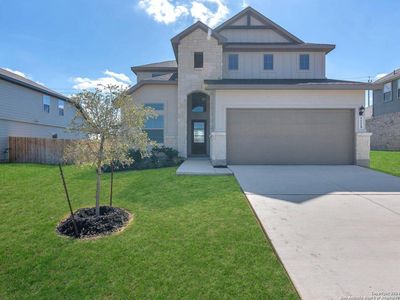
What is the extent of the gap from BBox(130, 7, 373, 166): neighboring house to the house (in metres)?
13.1

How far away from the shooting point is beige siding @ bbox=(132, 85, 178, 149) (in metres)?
13.5

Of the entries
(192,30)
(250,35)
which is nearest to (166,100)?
(192,30)

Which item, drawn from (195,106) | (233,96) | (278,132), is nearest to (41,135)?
(195,106)

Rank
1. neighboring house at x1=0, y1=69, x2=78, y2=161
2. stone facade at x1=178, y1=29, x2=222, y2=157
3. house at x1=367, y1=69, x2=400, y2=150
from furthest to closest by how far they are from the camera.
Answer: house at x1=367, y1=69, x2=400, y2=150
neighboring house at x1=0, y1=69, x2=78, y2=161
stone facade at x1=178, y1=29, x2=222, y2=157

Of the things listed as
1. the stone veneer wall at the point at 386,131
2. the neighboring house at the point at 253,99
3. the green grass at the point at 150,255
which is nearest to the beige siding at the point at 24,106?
the neighboring house at the point at 253,99

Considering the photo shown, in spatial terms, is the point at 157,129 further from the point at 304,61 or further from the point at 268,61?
the point at 304,61

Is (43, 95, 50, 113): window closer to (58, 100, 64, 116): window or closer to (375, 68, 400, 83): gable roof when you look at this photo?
(58, 100, 64, 116): window

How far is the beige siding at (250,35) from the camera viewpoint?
15.1 metres

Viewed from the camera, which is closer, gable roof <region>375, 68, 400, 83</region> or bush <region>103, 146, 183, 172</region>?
bush <region>103, 146, 183, 172</region>

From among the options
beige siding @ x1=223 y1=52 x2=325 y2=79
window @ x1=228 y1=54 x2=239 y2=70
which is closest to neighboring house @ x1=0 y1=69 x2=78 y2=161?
window @ x1=228 y1=54 x2=239 y2=70

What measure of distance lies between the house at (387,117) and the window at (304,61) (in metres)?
11.5

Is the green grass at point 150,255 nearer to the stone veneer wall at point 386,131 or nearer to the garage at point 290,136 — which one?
the garage at point 290,136

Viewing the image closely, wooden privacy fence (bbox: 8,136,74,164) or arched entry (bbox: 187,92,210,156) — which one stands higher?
arched entry (bbox: 187,92,210,156)

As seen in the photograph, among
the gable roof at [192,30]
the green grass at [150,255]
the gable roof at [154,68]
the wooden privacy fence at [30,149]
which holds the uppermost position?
the gable roof at [192,30]
